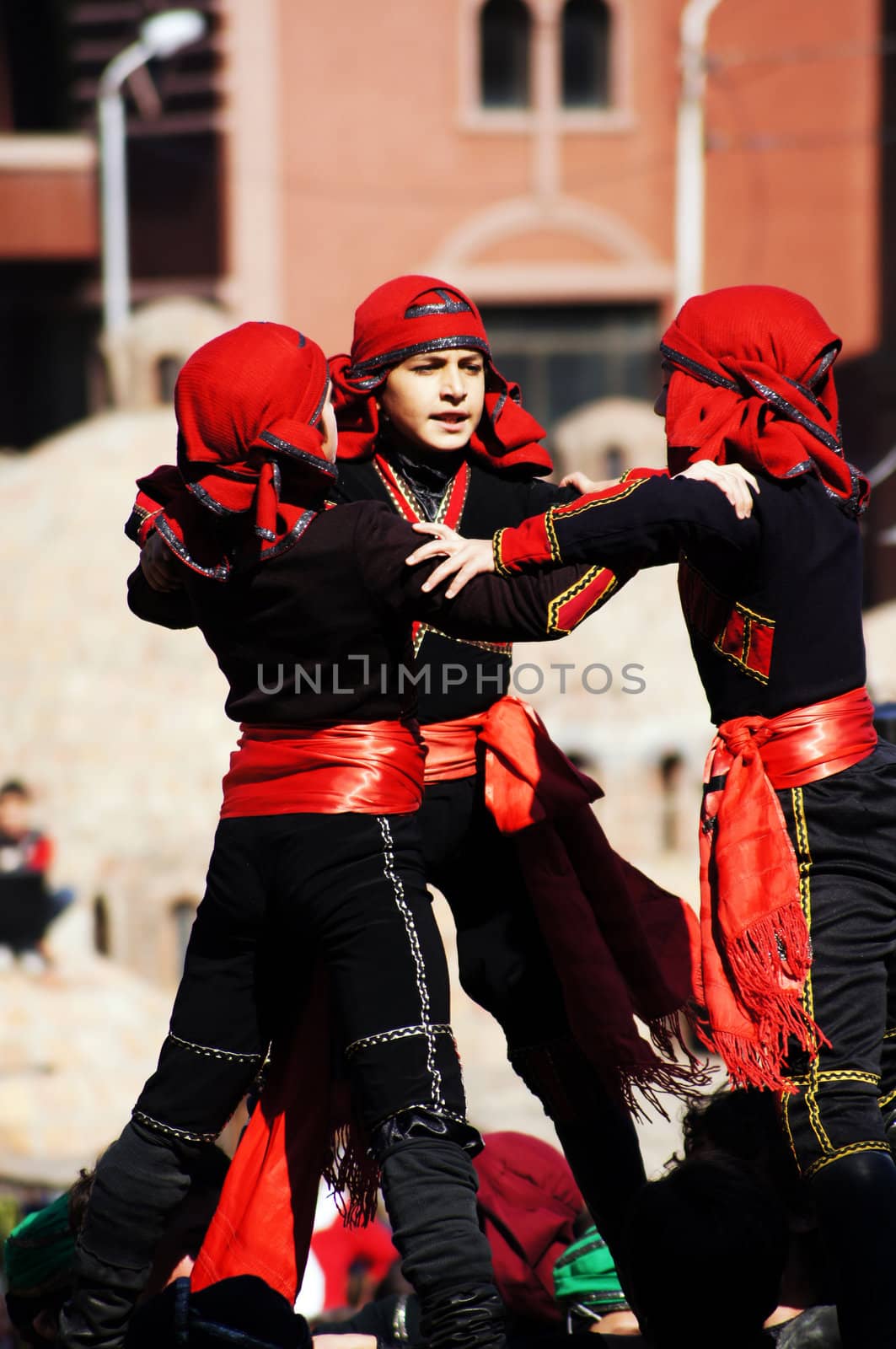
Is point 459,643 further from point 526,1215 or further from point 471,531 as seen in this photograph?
point 526,1215

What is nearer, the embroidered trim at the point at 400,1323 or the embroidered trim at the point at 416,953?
the embroidered trim at the point at 416,953

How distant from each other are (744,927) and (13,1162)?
5041 millimetres

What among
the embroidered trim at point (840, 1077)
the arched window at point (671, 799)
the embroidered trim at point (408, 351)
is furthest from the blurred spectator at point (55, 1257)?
the arched window at point (671, 799)

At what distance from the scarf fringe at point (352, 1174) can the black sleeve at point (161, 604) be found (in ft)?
2.95

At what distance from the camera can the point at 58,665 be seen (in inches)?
492

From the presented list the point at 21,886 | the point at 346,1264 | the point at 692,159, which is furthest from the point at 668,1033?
the point at 692,159

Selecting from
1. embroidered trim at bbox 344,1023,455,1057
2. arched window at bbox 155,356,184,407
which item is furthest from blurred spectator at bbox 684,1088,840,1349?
arched window at bbox 155,356,184,407

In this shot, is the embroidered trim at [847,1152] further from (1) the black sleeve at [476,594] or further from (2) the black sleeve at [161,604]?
(2) the black sleeve at [161,604]

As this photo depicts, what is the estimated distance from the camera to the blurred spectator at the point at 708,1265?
7.21ft

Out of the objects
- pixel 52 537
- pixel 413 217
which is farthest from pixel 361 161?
pixel 52 537

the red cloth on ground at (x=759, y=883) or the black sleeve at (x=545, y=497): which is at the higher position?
the black sleeve at (x=545, y=497)

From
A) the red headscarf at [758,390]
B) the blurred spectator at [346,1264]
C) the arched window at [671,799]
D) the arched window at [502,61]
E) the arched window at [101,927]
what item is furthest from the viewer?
the arched window at [502,61]

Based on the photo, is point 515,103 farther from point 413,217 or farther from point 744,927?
point 744,927

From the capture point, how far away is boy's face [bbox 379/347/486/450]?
297 centimetres
